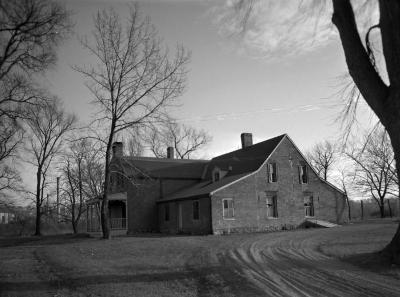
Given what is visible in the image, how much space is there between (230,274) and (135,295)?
10.4ft

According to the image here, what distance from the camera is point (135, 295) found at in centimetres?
940

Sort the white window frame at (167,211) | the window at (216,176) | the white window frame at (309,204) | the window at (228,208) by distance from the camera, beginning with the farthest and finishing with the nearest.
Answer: the window at (216,176), the white window frame at (167,211), the white window frame at (309,204), the window at (228,208)

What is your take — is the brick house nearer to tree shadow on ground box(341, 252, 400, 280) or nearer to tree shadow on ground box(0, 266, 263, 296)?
tree shadow on ground box(341, 252, 400, 280)

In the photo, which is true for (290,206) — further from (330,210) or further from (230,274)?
(230,274)

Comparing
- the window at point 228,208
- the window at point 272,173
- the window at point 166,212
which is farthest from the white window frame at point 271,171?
the window at point 166,212

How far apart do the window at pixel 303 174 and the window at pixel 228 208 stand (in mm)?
7309

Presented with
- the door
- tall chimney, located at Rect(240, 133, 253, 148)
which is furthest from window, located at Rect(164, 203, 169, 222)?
tall chimney, located at Rect(240, 133, 253, 148)

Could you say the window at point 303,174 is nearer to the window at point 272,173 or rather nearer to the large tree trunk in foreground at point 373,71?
the window at point 272,173

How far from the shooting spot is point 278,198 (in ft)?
106

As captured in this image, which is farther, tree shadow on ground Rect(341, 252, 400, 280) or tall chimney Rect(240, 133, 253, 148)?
tall chimney Rect(240, 133, 253, 148)

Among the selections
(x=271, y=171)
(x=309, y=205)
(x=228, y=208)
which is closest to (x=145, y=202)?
(x=228, y=208)

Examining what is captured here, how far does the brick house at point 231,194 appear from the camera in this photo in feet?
97.8

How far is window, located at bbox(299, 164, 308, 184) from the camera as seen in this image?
111 feet

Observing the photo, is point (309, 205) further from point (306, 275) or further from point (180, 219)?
point (306, 275)
